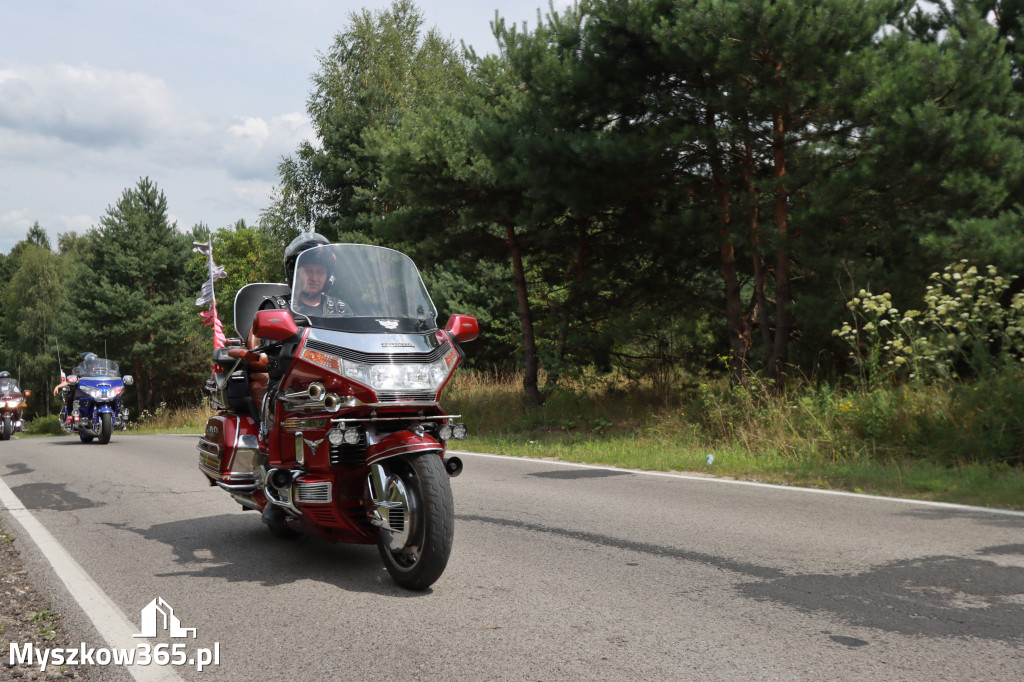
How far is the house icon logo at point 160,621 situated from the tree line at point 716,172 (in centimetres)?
907

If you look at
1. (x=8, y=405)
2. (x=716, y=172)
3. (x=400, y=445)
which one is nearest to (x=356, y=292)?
(x=400, y=445)

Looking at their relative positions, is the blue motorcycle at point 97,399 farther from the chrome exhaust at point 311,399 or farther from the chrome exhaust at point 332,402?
the chrome exhaust at point 332,402

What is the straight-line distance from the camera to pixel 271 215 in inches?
1507

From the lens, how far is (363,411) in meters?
4.90

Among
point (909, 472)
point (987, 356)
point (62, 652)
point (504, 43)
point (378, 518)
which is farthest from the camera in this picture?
point (504, 43)

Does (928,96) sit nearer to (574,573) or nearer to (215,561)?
(574,573)

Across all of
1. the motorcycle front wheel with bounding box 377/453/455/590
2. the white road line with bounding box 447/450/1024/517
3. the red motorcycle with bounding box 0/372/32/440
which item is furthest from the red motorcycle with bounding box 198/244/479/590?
the red motorcycle with bounding box 0/372/32/440

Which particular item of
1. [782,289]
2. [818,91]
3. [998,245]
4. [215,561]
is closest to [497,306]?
[782,289]

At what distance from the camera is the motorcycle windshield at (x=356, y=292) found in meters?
5.29

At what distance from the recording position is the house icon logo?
13.8ft

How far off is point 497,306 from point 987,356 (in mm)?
17199

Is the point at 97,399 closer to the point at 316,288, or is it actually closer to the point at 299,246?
the point at 299,246

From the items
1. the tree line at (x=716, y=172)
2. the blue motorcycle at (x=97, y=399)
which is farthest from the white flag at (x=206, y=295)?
the tree line at (x=716, y=172)

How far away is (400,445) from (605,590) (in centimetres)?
143
